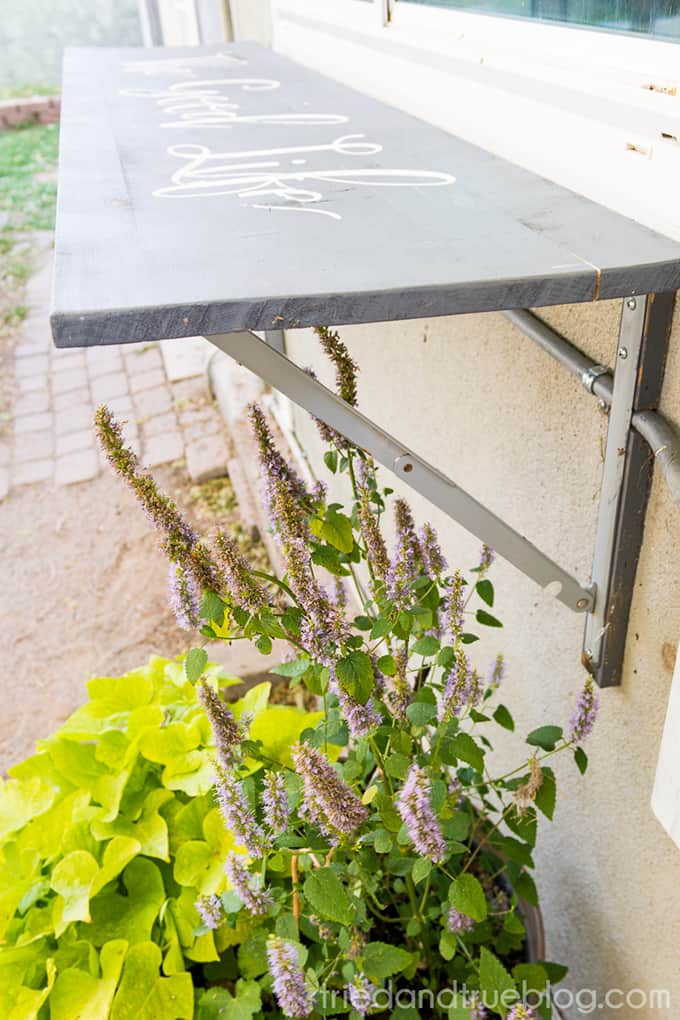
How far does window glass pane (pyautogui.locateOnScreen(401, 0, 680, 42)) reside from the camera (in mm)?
832

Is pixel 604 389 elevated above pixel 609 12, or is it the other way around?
pixel 609 12

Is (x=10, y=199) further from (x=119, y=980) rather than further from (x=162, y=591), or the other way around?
(x=119, y=980)

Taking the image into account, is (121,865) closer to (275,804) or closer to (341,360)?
(275,804)

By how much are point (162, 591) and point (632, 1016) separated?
92.5 inches

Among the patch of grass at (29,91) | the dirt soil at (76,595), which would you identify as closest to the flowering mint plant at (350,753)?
the dirt soil at (76,595)

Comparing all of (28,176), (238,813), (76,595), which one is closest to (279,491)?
(238,813)

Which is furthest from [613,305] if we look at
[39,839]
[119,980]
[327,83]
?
[39,839]

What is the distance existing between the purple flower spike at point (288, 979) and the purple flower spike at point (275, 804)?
14 centimetres

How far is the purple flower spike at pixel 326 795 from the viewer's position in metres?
0.95

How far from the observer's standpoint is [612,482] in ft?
3.29

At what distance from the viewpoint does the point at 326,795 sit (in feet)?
3.13

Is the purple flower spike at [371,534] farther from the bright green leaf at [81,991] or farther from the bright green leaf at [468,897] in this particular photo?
the bright green leaf at [81,991]

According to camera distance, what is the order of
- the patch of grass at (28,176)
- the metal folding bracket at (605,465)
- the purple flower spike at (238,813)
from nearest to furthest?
the metal folding bracket at (605,465), the purple flower spike at (238,813), the patch of grass at (28,176)

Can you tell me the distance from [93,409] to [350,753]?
3616 mm
